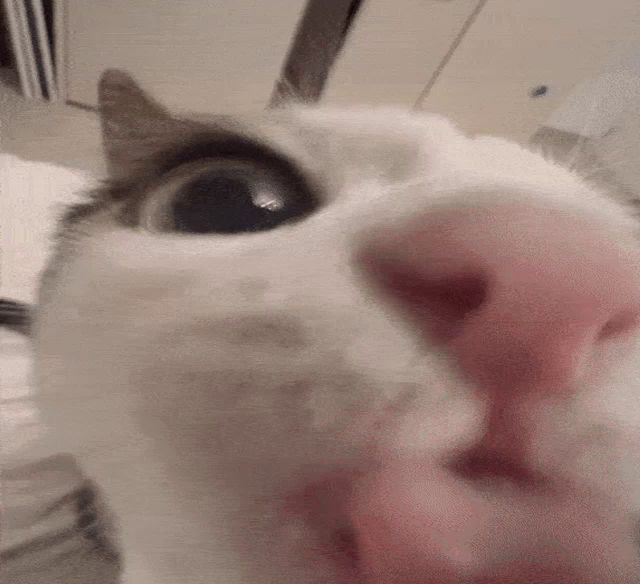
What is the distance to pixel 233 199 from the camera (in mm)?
220

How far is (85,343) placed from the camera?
0.19 metres

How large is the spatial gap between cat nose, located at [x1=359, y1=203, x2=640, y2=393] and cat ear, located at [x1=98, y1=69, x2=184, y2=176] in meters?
0.13

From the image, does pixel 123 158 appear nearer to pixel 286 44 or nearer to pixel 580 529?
pixel 286 44

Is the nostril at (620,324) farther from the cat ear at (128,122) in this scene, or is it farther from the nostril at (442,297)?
the cat ear at (128,122)

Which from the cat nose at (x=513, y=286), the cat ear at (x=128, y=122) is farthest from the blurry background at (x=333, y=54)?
the cat nose at (x=513, y=286)

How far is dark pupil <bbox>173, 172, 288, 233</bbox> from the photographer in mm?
207

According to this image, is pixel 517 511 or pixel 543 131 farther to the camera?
pixel 543 131

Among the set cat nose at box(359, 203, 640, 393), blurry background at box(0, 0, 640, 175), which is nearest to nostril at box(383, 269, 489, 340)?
cat nose at box(359, 203, 640, 393)

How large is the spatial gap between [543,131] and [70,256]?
0.16 meters

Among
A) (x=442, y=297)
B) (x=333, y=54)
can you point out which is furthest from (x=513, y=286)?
(x=333, y=54)

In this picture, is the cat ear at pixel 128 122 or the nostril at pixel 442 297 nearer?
the nostril at pixel 442 297

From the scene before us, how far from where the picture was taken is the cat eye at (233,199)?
0.21 meters

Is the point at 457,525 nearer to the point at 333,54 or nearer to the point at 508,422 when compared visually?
the point at 508,422

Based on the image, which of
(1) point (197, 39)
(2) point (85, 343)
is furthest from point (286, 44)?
(2) point (85, 343)
